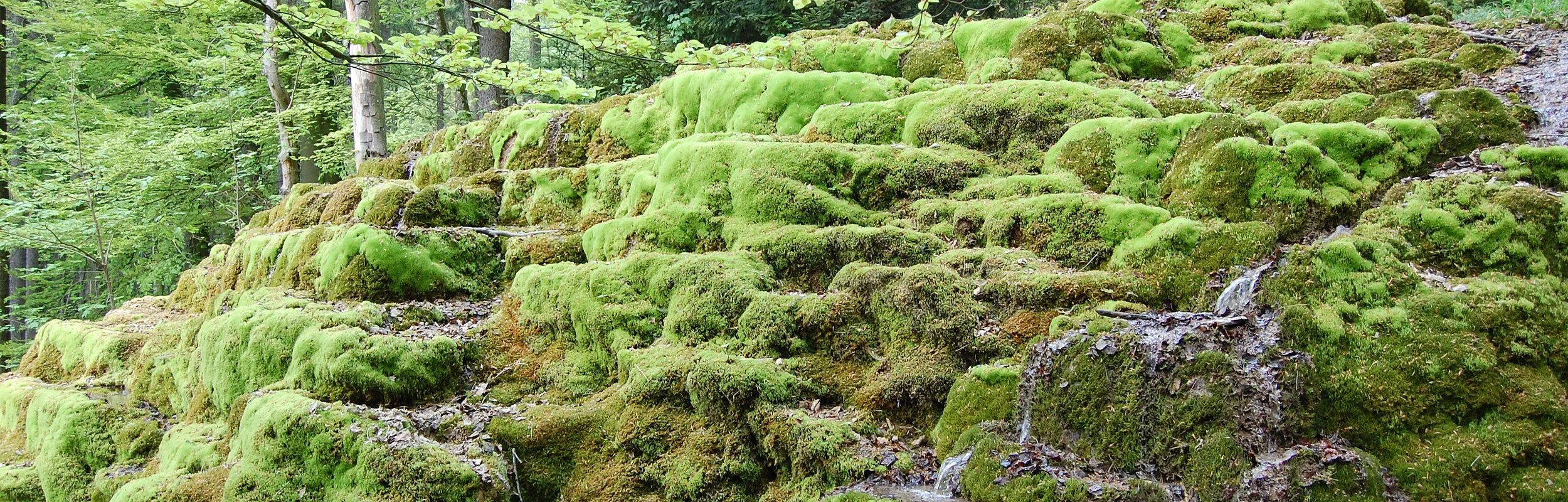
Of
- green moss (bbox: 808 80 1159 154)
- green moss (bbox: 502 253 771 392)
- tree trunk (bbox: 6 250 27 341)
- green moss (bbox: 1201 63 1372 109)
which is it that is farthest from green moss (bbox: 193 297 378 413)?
tree trunk (bbox: 6 250 27 341)

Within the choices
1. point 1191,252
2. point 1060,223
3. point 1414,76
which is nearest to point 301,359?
point 1060,223

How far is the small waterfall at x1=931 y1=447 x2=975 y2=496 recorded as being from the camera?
13.9ft

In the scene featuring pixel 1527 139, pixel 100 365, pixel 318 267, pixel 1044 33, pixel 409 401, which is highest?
pixel 1044 33

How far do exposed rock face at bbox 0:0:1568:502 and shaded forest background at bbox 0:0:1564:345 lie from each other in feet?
14.8

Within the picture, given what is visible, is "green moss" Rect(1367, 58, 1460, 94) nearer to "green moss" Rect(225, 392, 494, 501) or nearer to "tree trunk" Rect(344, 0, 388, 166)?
"green moss" Rect(225, 392, 494, 501)

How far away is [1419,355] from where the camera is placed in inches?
162

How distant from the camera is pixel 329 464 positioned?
5.14 metres

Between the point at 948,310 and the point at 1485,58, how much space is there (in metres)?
6.53

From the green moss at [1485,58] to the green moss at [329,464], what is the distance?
956 centimetres

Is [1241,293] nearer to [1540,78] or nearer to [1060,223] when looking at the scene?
[1060,223]

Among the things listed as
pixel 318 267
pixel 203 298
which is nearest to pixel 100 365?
pixel 203 298

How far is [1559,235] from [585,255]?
7.37 metres

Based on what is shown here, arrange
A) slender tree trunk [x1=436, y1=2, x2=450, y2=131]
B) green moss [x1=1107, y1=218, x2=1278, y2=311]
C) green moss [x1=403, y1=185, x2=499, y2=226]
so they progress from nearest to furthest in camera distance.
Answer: green moss [x1=1107, y1=218, x2=1278, y2=311]
green moss [x1=403, y1=185, x2=499, y2=226]
slender tree trunk [x1=436, y1=2, x2=450, y2=131]

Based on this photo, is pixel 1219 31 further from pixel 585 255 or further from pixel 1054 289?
pixel 585 255
